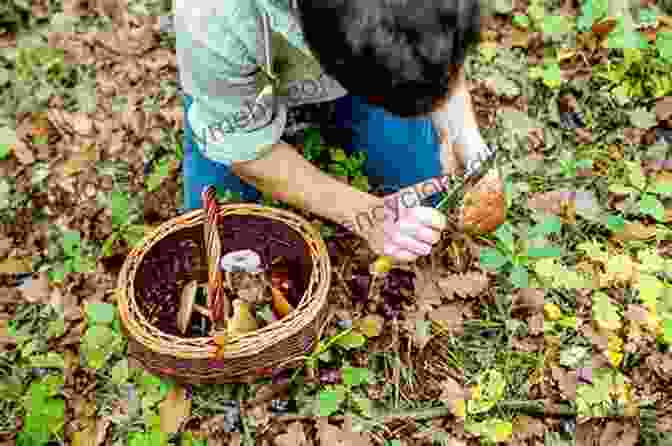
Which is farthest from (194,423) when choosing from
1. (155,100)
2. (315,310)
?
(155,100)

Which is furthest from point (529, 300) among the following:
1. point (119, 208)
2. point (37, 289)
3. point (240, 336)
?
point (37, 289)

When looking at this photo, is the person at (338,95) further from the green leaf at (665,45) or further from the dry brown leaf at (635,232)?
the green leaf at (665,45)

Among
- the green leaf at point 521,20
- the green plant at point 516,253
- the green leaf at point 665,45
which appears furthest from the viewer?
the green leaf at point 521,20

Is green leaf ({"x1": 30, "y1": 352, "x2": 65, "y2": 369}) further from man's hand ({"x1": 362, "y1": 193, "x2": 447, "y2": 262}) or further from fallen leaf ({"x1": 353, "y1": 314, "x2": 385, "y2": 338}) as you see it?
man's hand ({"x1": 362, "y1": 193, "x2": 447, "y2": 262})

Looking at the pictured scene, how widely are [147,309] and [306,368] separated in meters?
0.63

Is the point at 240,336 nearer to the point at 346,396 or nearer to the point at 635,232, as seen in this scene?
the point at 346,396

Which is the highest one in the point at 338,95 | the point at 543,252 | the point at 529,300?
the point at 338,95

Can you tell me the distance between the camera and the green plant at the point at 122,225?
2854 millimetres

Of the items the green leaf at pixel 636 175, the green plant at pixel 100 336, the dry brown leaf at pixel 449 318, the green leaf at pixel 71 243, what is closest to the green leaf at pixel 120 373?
the green plant at pixel 100 336

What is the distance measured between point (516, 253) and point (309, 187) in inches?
38.1

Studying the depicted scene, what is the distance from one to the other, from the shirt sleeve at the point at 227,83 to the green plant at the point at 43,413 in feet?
3.79

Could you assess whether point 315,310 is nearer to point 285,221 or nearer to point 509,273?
point 285,221

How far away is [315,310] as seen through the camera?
2.10 metres

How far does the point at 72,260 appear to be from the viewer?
2834 millimetres
